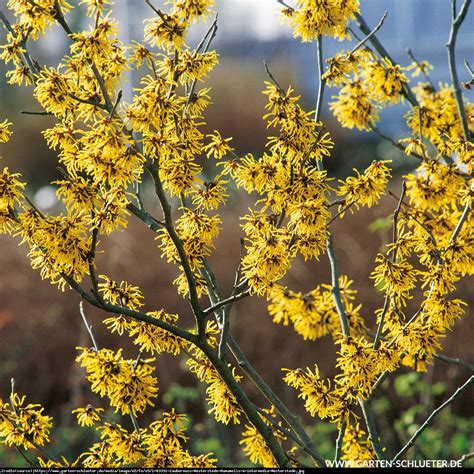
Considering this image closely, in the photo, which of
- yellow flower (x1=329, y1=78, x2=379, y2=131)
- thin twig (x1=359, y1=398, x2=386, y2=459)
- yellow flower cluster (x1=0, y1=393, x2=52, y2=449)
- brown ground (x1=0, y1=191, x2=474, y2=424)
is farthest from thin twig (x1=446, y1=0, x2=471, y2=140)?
brown ground (x1=0, y1=191, x2=474, y2=424)

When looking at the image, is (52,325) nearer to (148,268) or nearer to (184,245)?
(148,268)

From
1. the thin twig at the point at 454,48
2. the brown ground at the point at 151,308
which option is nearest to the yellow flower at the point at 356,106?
the thin twig at the point at 454,48

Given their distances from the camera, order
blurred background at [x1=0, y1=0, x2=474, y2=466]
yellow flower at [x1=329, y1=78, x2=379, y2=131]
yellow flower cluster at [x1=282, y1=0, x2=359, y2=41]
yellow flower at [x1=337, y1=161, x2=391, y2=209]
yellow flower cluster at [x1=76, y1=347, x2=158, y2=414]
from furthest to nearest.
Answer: blurred background at [x1=0, y1=0, x2=474, y2=466] < yellow flower at [x1=329, y1=78, x2=379, y2=131] < yellow flower cluster at [x1=282, y1=0, x2=359, y2=41] < yellow flower at [x1=337, y1=161, x2=391, y2=209] < yellow flower cluster at [x1=76, y1=347, x2=158, y2=414]

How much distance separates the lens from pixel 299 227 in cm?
220

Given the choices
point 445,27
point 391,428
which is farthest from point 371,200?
point 445,27

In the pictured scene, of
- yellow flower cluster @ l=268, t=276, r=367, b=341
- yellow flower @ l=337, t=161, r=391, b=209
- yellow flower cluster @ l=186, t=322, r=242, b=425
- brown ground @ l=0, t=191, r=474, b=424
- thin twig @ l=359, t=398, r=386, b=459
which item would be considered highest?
brown ground @ l=0, t=191, r=474, b=424

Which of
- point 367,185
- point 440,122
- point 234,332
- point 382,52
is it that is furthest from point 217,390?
point 234,332

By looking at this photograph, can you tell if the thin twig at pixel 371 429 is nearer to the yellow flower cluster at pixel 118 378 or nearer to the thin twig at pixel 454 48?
the yellow flower cluster at pixel 118 378

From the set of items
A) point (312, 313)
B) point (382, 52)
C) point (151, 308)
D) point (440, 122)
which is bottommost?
point (312, 313)

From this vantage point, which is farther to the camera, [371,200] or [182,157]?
[371,200]

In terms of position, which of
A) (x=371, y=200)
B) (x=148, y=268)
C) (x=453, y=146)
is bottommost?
(x=371, y=200)

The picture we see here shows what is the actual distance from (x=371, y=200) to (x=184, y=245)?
1.91 feet

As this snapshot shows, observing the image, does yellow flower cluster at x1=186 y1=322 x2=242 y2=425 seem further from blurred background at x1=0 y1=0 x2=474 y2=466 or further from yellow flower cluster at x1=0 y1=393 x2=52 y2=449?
blurred background at x1=0 y1=0 x2=474 y2=466

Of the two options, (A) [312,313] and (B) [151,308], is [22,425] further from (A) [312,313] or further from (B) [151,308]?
(B) [151,308]
